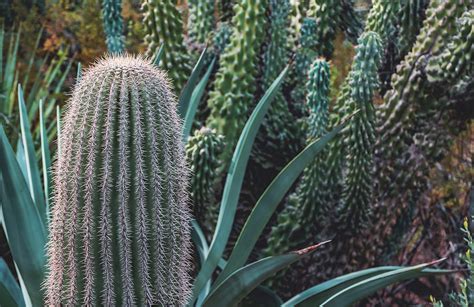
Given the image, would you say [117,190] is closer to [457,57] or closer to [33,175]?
[33,175]

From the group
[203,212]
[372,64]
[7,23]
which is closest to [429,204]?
[372,64]

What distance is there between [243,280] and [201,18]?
182 centimetres

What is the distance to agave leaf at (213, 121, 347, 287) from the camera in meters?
2.20

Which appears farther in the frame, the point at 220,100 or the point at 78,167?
the point at 220,100

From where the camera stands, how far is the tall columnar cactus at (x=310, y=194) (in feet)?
9.48

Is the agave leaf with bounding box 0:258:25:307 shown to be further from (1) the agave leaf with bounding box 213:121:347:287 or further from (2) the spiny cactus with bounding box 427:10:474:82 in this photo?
(2) the spiny cactus with bounding box 427:10:474:82

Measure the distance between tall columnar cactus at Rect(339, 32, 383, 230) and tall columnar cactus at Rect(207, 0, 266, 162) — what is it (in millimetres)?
511

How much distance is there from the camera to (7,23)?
16.8 ft

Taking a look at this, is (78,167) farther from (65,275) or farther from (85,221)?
(65,275)

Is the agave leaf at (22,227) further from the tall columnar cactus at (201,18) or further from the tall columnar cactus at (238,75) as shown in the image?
the tall columnar cactus at (201,18)

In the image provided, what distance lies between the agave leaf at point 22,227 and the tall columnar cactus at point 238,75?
3.72 ft

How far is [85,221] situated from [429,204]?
7.48ft

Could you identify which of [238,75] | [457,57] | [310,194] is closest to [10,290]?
[310,194]

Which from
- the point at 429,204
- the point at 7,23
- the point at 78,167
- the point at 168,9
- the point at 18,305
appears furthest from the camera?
the point at 7,23
